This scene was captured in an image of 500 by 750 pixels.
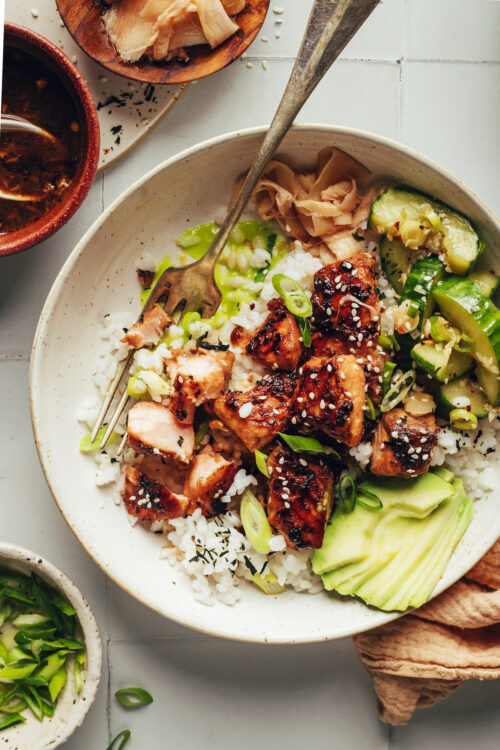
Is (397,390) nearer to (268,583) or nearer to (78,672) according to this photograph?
(268,583)

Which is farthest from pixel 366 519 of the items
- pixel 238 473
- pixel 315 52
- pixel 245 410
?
pixel 315 52

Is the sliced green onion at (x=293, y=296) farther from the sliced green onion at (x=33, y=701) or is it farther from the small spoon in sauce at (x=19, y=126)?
the sliced green onion at (x=33, y=701)

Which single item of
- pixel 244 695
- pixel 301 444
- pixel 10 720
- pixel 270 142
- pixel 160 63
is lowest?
pixel 244 695

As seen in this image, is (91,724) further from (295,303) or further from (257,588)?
(295,303)

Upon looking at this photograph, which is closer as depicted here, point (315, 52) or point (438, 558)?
point (315, 52)

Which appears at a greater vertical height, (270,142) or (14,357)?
(270,142)

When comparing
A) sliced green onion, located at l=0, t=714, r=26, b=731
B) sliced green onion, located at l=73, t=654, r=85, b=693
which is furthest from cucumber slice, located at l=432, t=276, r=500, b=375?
sliced green onion, located at l=0, t=714, r=26, b=731
